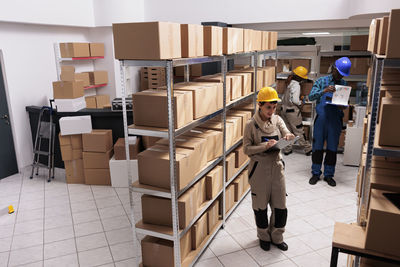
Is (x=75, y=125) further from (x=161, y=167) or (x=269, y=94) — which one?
(x=269, y=94)

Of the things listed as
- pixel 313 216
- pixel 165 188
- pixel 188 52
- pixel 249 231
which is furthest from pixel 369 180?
pixel 313 216

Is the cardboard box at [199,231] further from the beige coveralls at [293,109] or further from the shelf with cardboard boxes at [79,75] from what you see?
the beige coveralls at [293,109]

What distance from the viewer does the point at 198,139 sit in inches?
148

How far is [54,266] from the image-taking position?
3643 millimetres

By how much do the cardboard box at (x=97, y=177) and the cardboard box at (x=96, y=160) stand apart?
71 mm

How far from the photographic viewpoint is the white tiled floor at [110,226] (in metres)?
3.76

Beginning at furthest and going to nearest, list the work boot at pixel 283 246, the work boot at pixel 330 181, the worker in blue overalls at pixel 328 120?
1. the work boot at pixel 330 181
2. the worker in blue overalls at pixel 328 120
3. the work boot at pixel 283 246

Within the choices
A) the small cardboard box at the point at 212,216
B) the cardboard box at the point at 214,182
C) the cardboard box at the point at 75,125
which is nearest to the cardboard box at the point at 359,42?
the cardboard box at the point at 214,182

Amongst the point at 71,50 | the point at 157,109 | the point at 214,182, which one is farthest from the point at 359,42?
the point at 71,50

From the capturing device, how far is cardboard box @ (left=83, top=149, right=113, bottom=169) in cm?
570

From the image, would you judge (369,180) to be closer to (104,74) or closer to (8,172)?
(8,172)

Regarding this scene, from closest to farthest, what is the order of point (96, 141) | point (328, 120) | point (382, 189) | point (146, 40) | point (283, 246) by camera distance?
point (382, 189) → point (146, 40) → point (283, 246) → point (328, 120) → point (96, 141)

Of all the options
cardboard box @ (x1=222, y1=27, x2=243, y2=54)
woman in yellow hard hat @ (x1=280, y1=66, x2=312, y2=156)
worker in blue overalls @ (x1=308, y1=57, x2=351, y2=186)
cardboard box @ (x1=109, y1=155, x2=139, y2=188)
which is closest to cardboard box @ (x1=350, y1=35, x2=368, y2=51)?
woman in yellow hard hat @ (x1=280, y1=66, x2=312, y2=156)

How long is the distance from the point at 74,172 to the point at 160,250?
10.3 feet
